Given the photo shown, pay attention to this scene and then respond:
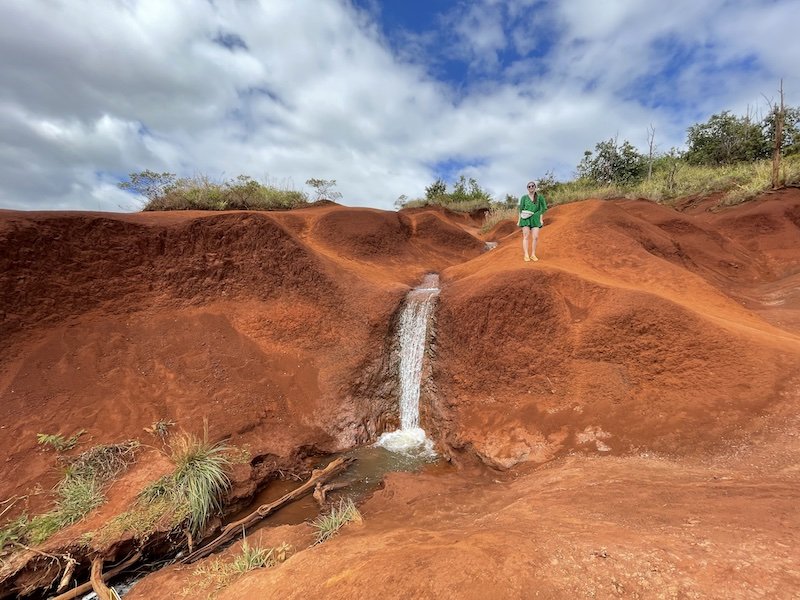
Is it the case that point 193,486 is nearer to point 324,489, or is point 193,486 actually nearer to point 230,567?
point 230,567

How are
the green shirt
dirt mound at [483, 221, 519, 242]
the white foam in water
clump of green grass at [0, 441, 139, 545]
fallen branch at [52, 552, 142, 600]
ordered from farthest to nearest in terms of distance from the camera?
dirt mound at [483, 221, 519, 242] < the green shirt < the white foam in water < clump of green grass at [0, 441, 139, 545] < fallen branch at [52, 552, 142, 600]

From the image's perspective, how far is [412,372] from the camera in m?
8.33

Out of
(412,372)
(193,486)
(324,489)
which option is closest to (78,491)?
(193,486)

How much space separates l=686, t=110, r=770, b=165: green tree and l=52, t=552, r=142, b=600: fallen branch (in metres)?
31.0

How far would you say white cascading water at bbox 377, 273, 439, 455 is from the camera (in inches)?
288

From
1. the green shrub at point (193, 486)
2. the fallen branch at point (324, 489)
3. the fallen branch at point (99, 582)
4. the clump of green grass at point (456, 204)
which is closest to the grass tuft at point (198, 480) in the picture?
the green shrub at point (193, 486)

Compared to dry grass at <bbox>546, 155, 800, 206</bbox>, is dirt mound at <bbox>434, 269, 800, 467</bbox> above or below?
below

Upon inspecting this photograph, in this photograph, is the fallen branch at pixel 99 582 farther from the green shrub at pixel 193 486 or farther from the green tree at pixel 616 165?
the green tree at pixel 616 165

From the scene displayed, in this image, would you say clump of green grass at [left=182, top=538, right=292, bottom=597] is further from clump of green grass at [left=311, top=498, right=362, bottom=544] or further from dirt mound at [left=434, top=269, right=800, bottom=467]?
dirt mound at [left=434, top=269, right=800, bottom=467]

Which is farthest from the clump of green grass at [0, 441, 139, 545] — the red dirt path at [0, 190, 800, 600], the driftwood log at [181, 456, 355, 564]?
the driftwood log at [181, 456, 355, 564]

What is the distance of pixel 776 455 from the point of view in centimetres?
402

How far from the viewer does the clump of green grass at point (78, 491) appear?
4.35m

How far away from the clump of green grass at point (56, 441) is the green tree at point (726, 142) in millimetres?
31480

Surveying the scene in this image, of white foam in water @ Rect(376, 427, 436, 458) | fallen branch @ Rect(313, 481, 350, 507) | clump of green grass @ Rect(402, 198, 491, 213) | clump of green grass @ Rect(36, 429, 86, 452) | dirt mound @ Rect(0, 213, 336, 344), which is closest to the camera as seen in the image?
clump of green grass @ Rect(36, 429, 86, 452)
